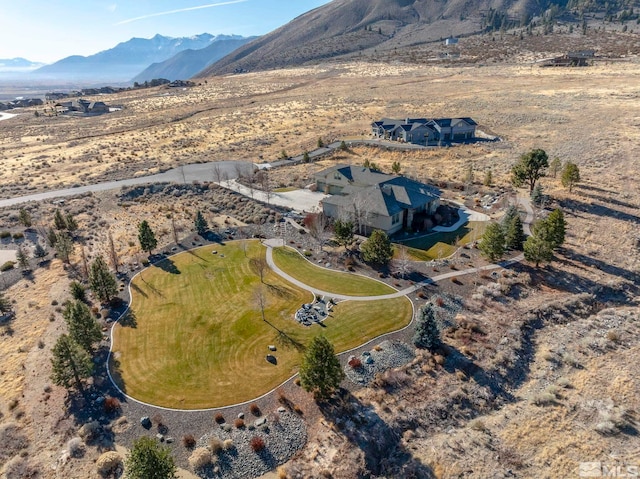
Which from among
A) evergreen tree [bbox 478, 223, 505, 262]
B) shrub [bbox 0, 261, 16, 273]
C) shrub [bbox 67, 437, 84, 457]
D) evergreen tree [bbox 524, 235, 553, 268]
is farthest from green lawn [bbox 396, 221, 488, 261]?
shrub [bbox 0, 261, 16, 273]

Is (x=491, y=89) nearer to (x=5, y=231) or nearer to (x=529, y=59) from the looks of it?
(x=529, y=59)

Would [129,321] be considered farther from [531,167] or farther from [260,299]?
[531,167]

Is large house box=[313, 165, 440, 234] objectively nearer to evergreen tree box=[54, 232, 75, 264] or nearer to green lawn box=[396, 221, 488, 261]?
green lawn box=[396, 221, 488, 261]

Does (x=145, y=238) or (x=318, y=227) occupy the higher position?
(x=145, y=238)

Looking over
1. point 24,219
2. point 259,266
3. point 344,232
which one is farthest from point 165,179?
point 344,232

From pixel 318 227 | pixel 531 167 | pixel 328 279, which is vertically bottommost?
pixel 328 279

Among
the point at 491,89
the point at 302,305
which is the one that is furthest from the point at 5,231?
the point at 491,89

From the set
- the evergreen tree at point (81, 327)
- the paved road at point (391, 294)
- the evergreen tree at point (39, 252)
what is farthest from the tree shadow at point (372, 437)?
the evergreen tree at point (39, 252)
